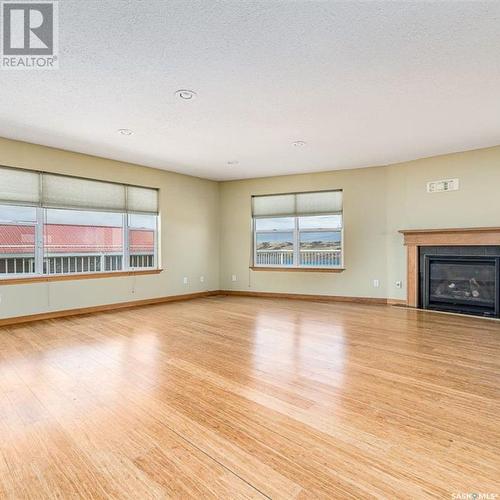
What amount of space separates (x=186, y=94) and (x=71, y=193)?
3006mm

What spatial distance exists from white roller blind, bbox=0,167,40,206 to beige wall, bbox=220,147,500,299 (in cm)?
366

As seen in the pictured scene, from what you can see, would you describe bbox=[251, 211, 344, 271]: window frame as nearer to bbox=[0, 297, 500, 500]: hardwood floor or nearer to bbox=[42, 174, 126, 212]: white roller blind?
bbox=[0, 297, 500, 500]: hardwood floor

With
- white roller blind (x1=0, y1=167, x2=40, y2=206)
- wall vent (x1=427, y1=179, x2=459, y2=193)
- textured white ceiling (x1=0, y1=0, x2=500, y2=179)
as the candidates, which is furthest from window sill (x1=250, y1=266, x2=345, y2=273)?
white roller blind (x1=0, y1=167, x2=40, y2=206)

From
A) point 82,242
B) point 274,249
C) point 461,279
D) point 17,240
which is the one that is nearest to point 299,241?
point 274,249

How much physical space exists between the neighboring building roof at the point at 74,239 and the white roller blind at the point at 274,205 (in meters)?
2.30

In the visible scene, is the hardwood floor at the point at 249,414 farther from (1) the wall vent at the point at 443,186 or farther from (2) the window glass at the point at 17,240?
(1) the wall vent at the point at 443,186

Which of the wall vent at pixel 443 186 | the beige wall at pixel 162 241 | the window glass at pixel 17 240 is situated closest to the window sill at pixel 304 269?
the beige wall at pixel 162 241

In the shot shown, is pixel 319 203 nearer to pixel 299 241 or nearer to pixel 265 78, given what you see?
pixel 299 241

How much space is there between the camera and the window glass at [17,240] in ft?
14.4

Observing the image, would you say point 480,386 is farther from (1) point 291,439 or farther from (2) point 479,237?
(2) point 479,237

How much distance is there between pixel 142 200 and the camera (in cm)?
593

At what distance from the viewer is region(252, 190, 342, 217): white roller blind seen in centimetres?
630

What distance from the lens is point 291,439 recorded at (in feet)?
5.80

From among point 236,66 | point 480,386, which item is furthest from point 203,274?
point 480,386
